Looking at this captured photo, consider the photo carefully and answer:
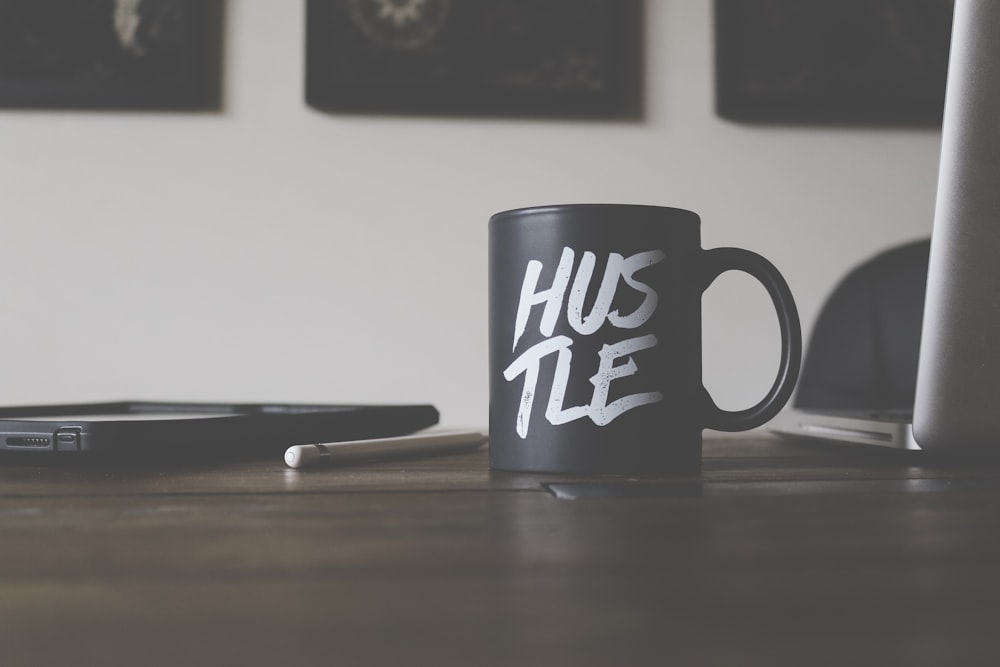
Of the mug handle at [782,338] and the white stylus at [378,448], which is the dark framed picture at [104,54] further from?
the mug handle at [782,338]

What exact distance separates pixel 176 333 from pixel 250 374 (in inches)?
5.6

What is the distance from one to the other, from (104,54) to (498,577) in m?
1.41

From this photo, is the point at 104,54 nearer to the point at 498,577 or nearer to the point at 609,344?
the point at 609,344

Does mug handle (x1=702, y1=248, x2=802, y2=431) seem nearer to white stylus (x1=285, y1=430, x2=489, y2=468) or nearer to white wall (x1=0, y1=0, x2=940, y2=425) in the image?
white stylus (x1=285, y1=430, x2=489, y2=468)

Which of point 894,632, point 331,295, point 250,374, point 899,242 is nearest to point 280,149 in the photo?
point 331,295

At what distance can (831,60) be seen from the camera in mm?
1418

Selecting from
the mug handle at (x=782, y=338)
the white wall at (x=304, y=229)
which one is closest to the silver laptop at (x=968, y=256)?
the mug handle at (x=782, y=338)

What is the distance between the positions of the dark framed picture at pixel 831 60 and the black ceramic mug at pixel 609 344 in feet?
3.58

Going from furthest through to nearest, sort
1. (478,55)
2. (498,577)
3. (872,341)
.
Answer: (478,55), (872,341), (498,577)

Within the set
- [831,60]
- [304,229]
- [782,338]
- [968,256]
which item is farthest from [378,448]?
[831,60]

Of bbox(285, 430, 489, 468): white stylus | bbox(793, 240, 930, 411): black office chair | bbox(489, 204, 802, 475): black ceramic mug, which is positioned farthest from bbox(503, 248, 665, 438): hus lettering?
bbox(793, 240, 930, 411): black office chair

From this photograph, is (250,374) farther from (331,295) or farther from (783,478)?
(783,478)

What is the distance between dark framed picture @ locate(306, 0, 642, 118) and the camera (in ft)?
4.45

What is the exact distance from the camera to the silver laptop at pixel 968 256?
411mm
